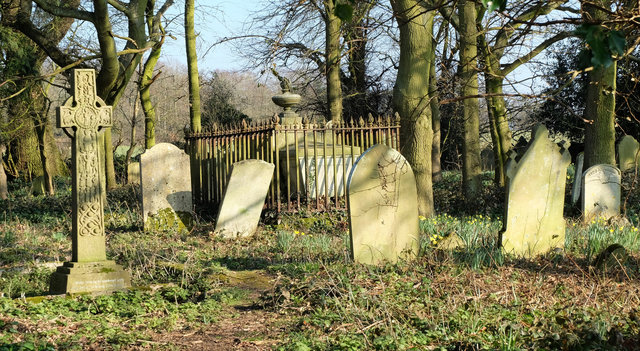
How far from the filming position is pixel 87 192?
6.73 metres

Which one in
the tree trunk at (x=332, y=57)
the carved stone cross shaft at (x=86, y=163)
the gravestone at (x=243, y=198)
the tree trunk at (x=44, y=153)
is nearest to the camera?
the carved stone cross shaft at (x=86, y=163)

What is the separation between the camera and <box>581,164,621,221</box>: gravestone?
37.9 feet

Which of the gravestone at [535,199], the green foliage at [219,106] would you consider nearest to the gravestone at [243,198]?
the gravestone at [535,199]

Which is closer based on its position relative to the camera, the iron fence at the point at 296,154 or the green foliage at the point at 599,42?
the green foliage at the point at 599,42

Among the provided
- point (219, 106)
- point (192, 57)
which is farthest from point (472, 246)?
point (219, 106)

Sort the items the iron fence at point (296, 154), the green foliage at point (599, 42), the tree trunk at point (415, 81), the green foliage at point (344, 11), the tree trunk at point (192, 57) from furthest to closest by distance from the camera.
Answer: the tree trunk at point (192, 57)
the iron fence at point (296, 154)
the tree trunk at point (415, 81)
the green foliage at point (344, 11)
the green foliage at point (599, 42)

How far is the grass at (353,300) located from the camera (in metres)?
4.44

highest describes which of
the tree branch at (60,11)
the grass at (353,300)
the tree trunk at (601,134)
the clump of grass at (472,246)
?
the tree branch at (60,11)

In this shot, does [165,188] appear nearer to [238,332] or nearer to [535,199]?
[535,199]

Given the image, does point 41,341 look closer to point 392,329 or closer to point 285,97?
point 392,329

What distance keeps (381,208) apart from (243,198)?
13.7 feet

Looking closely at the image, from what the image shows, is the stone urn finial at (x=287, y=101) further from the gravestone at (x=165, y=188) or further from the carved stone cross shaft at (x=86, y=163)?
the carved stone cross shaft at (x=86, y=163)

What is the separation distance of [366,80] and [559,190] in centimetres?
1546

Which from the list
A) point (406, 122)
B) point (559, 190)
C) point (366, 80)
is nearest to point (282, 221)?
point (406, 122)
